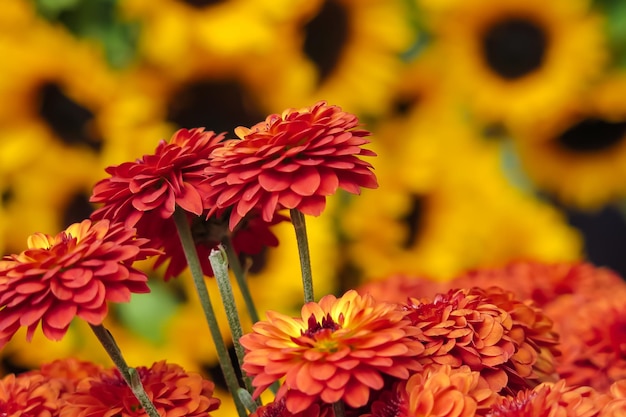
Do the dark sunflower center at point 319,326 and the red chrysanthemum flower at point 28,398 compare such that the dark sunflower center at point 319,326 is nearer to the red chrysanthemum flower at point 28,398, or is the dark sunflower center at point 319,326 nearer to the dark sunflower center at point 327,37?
the red chrysanthemum flower at point 28,398

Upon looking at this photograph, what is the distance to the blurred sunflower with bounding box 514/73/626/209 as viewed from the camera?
1.42 metres

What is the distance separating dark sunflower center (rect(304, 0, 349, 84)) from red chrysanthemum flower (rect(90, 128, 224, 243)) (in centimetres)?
77

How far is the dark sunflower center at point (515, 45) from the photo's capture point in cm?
139

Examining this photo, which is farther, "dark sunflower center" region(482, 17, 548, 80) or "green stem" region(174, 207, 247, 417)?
"dark sunflower center" region(482, 17, 548, 80)

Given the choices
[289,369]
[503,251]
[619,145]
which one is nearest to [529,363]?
[289,369]

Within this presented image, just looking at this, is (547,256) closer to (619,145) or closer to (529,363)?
(619,145)

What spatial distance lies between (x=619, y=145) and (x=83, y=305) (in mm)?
1165

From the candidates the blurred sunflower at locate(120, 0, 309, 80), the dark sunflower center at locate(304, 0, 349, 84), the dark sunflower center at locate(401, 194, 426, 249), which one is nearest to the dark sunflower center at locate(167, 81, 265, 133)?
the blurred sunflower at locate(120, 0, 309, 80)

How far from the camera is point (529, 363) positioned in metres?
0.53

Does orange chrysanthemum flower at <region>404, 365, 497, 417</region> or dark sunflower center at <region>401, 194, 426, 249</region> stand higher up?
dark sunflower center at <region>401, 194, 426, 249</region>

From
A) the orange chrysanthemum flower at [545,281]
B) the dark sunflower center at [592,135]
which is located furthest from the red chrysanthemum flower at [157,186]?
the dark sunflower center at [592,135]

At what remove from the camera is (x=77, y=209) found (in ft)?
4.07

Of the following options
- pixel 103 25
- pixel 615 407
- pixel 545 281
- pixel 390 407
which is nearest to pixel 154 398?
pixel 390 407

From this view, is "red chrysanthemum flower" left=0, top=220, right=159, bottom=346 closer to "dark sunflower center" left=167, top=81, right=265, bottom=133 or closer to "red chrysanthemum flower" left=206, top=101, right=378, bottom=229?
"red chrysanthemum flower" left=206, top=101, right=378, bottom=229
